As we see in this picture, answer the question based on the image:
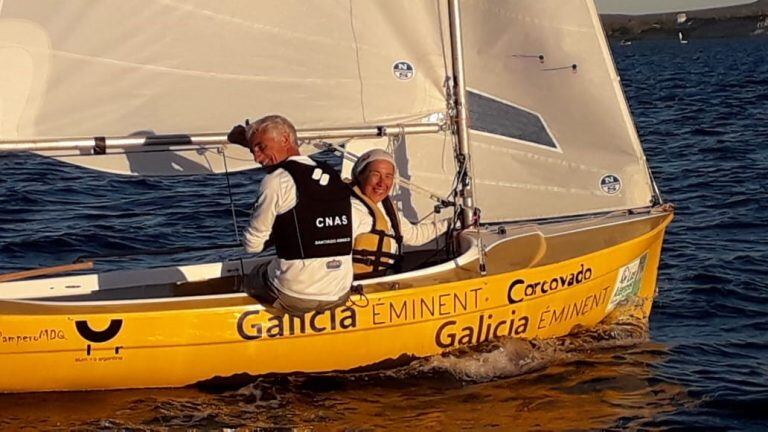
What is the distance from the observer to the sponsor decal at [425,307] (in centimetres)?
659

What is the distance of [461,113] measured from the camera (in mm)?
7418

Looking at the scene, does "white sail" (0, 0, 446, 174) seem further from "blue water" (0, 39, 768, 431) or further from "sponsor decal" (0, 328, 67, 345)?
"blue water" (0, 39, 768, 431)

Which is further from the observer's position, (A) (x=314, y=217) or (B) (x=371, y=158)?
(B) (x=371, y=158)

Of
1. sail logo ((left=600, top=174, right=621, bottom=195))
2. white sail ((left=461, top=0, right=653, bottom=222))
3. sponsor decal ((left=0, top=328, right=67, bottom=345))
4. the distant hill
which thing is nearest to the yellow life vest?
white sail ((left=461, top=0, right=653, bottom=222))

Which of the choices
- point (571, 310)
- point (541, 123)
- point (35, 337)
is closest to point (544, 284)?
point (571, 310)

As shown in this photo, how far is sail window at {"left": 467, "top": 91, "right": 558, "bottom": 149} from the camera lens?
7.73 meters

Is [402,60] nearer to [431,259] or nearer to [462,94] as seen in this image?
[462,94]

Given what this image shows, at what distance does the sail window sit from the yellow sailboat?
0.01 meters

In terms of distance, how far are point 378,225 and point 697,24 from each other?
15266 cm

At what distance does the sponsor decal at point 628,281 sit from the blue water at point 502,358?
0.30 metres

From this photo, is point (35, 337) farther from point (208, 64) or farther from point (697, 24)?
point (697, 24)

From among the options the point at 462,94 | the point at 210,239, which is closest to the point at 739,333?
the point at 462,94

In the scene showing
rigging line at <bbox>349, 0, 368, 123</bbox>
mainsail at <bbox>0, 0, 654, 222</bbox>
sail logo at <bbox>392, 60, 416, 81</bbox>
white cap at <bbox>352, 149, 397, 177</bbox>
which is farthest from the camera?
sail logo at <bbox>392, 60, 416, 81</bbox>

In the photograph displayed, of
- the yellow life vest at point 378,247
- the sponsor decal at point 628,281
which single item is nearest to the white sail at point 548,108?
the sponsor decal at point 628,281
